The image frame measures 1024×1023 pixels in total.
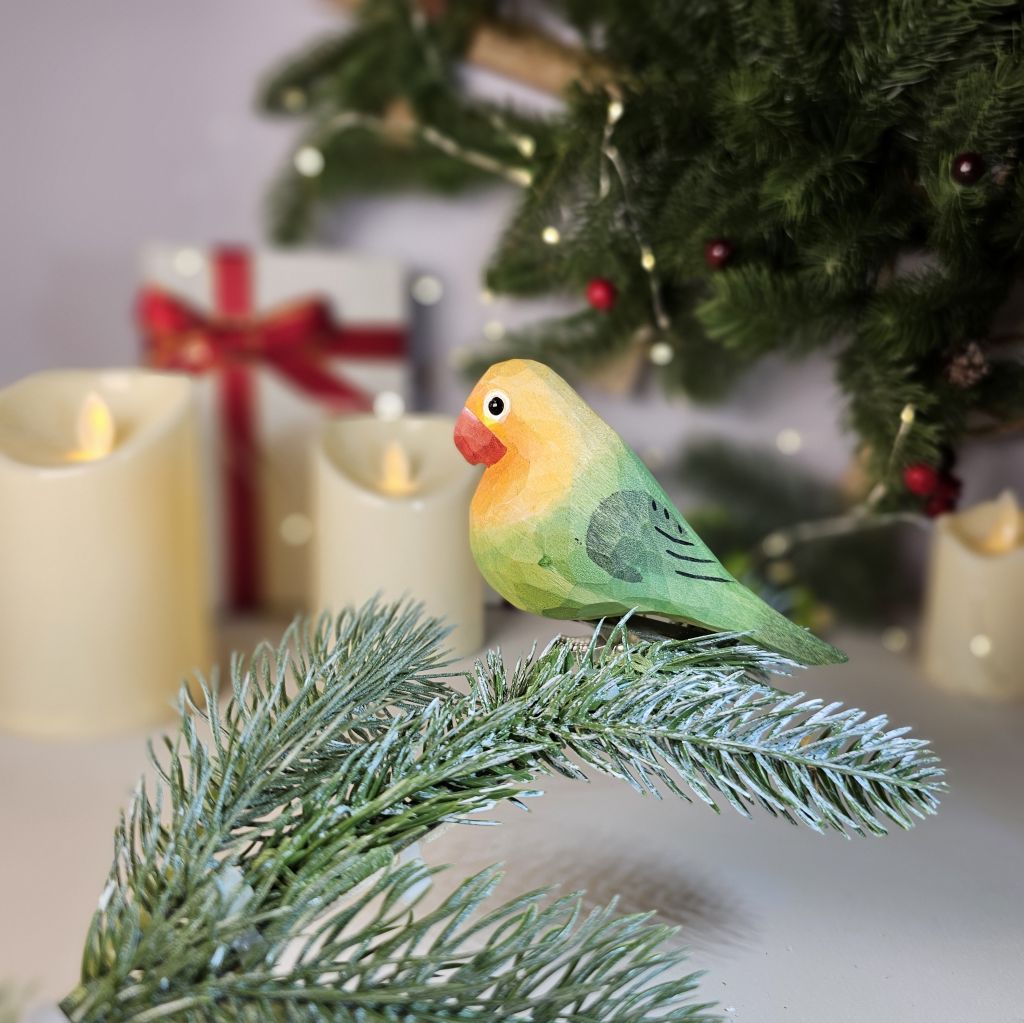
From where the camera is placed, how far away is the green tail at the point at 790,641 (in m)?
0.37

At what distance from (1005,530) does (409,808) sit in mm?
465

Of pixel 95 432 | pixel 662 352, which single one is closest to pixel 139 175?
pixel 95 432

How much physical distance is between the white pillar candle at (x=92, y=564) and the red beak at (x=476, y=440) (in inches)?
10.5

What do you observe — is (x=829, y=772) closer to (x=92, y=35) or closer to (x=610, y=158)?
(x=610, y=158)

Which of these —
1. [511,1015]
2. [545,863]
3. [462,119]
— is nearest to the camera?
[511,1015]

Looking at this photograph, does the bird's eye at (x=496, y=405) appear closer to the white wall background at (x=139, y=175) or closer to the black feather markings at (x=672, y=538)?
the black feather markings at (x=672, y=538)

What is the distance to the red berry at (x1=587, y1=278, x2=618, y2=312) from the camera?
1.80 ft

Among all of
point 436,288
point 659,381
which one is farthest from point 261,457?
point 659,381

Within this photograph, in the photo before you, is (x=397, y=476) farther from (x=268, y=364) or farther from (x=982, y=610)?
(x=982, y=610)

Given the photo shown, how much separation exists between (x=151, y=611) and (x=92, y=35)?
1.73 ft

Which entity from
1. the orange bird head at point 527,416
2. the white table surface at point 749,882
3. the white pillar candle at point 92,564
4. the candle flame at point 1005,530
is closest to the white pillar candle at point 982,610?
the candle flame at point 1005,530

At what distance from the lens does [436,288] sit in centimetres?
85

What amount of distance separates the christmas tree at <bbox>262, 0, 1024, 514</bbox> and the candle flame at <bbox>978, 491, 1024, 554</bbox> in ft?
0.28

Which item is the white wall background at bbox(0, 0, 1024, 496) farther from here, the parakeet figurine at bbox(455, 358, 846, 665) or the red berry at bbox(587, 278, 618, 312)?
the parakeet figurine at bbox(455, 358, 846, 665)
